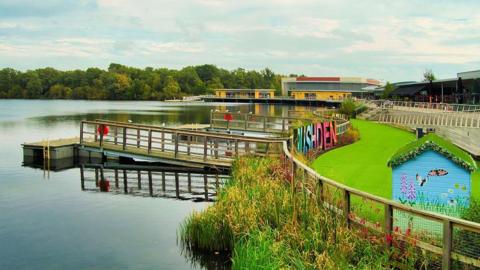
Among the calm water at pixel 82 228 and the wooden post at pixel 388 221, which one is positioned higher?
the wooden post at pixel 388 221

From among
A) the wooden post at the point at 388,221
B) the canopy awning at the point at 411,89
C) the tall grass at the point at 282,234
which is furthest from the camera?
the canopy awning at the point at 411,89

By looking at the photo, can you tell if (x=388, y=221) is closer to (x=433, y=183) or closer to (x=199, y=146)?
(x=433, y=183)

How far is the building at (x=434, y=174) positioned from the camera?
10578mm

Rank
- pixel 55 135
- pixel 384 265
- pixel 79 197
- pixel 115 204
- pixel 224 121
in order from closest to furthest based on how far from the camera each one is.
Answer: pixel 384 265
pixel 115 204
pixel 79 197
pixel 224 121
pixel 55 135

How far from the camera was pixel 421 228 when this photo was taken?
906 centimetres

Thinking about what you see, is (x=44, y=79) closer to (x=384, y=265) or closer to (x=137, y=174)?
(x=137, y=174)

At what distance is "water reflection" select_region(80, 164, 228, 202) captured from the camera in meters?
21.5

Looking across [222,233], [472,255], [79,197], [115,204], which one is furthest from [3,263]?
[472,255]

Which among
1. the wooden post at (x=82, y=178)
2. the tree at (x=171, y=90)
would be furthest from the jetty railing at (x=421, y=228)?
the tree at (x=171, y=90)

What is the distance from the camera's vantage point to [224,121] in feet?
125

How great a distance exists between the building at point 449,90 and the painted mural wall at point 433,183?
3292 centimetres

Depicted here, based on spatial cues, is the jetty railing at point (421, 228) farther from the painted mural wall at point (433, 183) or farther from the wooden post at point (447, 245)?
the painted mural wall at point (433, 183)

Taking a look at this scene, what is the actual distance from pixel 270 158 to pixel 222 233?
8.77m

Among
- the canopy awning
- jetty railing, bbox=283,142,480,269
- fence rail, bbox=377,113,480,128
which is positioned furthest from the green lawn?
the canopy awning
